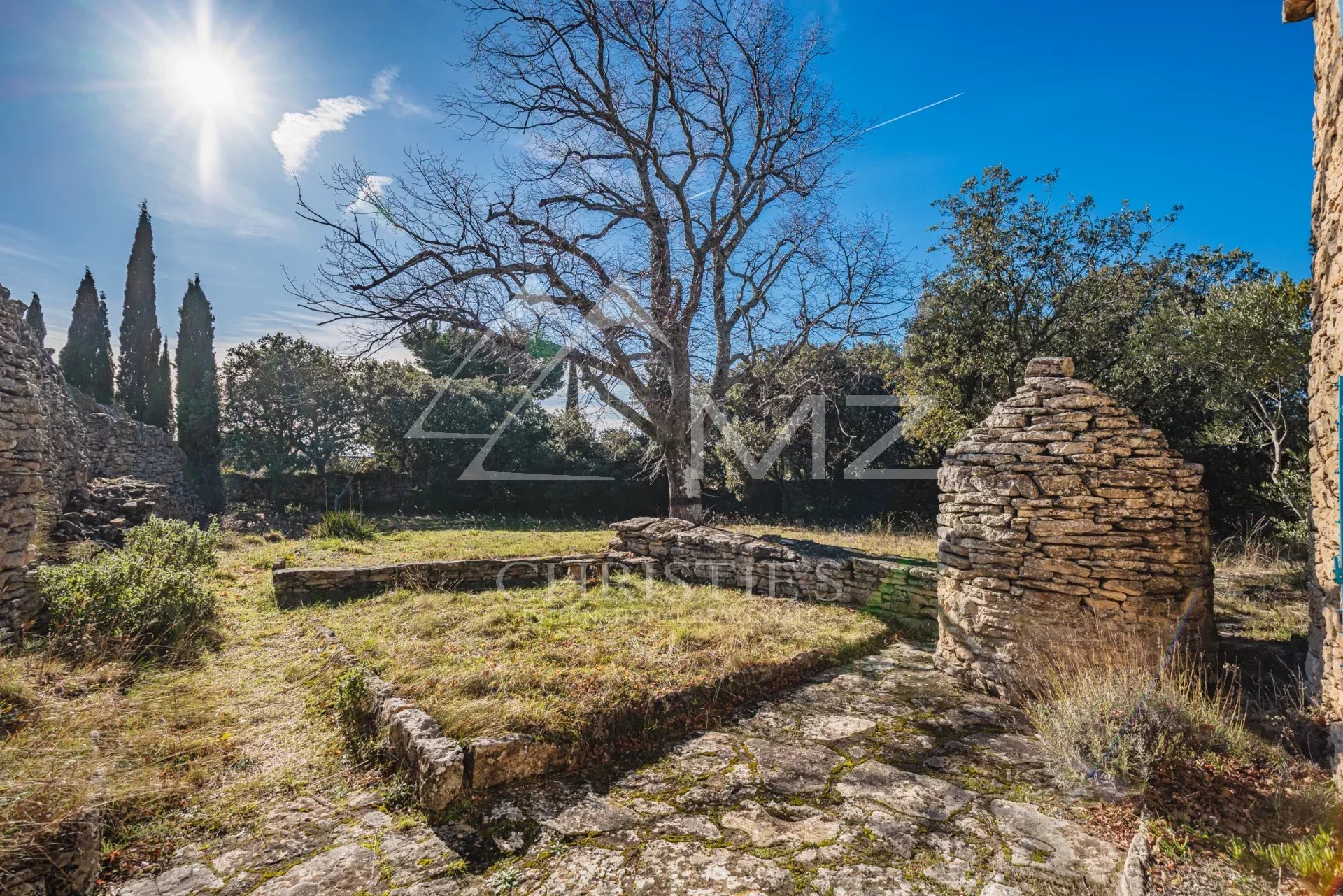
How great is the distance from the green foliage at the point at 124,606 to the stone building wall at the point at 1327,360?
851 centimetres

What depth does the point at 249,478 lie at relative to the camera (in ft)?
66.5

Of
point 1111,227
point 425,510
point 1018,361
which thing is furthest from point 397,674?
point 425,510

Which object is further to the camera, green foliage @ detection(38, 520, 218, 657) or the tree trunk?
the tree trunk

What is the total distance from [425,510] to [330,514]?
6777 mm

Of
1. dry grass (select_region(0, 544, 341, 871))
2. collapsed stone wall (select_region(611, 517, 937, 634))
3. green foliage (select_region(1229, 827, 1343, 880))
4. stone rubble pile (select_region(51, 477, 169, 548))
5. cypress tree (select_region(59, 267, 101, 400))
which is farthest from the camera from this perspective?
cypress tree (select_region(59, 267, 101, 400))

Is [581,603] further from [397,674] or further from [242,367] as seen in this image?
[242,367]

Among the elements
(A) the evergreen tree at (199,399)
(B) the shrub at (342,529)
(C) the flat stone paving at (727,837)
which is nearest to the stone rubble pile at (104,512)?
(B) the shrub at (342,529)

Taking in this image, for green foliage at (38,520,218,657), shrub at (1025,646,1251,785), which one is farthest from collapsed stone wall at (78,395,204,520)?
shrub at (1025,646,1251,785)

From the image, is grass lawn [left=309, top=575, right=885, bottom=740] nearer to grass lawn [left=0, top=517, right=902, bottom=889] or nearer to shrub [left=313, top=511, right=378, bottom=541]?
grass lawn [left=0, top=517, right=902, bottom=889]

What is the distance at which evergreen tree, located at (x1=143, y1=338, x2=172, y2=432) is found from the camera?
2528 centimetres

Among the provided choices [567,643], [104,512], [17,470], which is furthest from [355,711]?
[104,512]

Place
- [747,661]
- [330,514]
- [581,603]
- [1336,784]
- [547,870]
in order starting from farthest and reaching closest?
[330,514] → [581,603] → [747,661] → [1336,784] → [547,870]

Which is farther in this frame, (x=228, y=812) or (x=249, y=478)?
(x=249, y=478)

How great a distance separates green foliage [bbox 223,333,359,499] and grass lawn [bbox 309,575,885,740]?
613 inches
